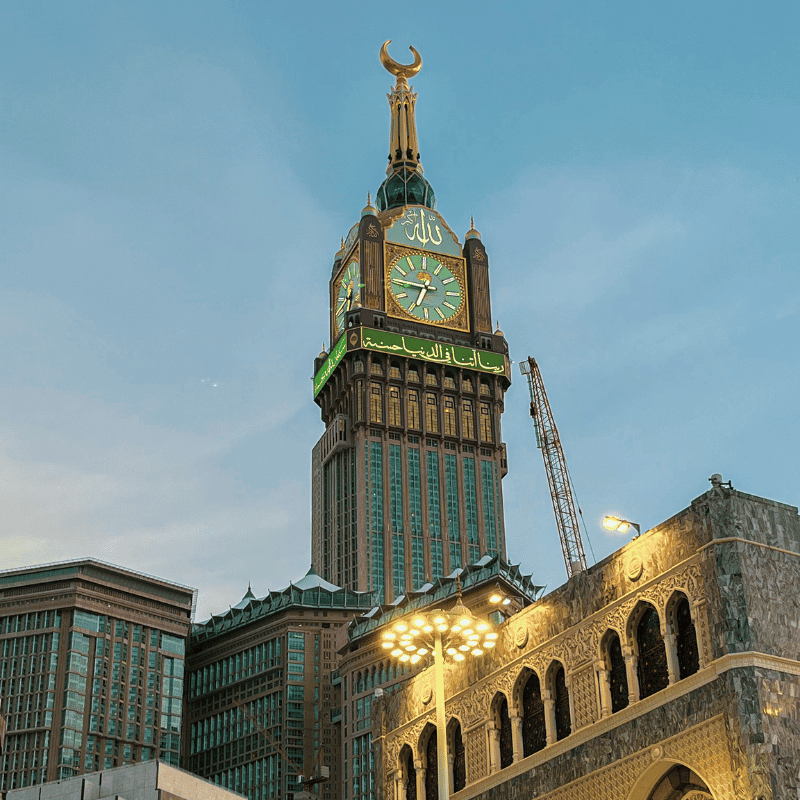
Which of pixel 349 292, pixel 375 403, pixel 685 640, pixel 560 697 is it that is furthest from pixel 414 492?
pixel 685 640

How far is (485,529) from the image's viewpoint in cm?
18112

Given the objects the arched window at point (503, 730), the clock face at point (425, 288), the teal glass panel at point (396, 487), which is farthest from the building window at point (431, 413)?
the arched window at point (503, 730)

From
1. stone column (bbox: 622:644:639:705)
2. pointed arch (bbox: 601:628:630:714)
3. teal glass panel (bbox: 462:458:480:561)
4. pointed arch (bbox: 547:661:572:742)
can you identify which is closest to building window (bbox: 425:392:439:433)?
teal glass panel (bbox: 462:458:480:561)

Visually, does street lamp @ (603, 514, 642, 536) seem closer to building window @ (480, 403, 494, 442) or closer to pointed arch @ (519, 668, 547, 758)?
pointed arch @ (519, 668, 547, 758)

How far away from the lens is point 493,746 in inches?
2076

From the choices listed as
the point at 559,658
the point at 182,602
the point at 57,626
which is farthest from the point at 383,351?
the point at 559,658

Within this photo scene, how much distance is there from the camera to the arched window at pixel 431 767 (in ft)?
185

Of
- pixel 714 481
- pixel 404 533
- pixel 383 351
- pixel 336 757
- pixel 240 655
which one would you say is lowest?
pixel 714 481

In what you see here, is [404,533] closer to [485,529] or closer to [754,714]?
[485,529]

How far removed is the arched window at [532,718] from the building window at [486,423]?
137989 mm

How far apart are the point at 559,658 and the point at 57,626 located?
4964 inches

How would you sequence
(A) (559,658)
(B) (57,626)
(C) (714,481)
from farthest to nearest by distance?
(B) (57,626) < (A) (559,658) < (C) (714,481)

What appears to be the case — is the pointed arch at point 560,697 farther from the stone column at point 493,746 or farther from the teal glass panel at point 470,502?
the teal glass panel at point 470,502

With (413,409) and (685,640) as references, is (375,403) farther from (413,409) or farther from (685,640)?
(685,640)
